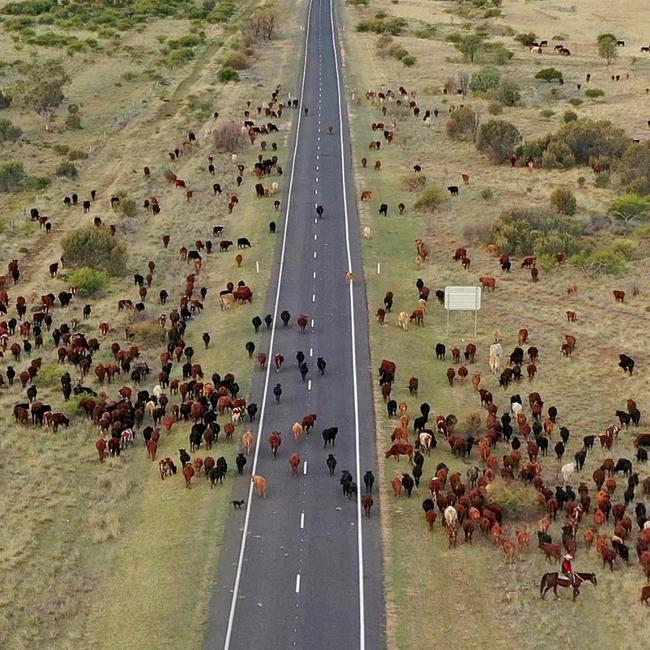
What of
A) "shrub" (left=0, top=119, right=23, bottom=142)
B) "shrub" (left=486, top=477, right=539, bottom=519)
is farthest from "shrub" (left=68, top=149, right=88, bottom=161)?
"shrub" (left=486, top=477, right=539, bottom=519)

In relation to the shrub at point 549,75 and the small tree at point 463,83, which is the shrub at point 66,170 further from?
the shrub at point 549,75

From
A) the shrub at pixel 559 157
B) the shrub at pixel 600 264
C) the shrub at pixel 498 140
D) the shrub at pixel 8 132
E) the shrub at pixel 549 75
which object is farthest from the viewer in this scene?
the shrub at pixel 549 75

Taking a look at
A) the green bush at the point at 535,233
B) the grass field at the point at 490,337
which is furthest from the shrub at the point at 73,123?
the green bush at the point at 535,233

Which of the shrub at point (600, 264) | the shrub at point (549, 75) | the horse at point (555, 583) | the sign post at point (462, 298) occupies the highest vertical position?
the sign post at point (462, 298)

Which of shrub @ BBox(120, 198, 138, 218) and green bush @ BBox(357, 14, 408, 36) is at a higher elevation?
green bush @ BBox(357, 14, 408, 36)

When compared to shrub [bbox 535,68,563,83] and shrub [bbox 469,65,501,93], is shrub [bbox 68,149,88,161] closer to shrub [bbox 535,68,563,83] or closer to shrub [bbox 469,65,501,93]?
shrub [bbox 469,65,501,93]

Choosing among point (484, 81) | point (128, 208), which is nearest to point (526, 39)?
point (484, 81)

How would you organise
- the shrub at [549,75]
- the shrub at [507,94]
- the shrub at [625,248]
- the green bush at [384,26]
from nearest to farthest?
1. the shrub at [625,248]
2. the shrub at [507,94]
3. the shrub at [549,75]
4. the green bush at [384,26]

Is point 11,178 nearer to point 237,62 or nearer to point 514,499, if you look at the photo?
point 237,62
